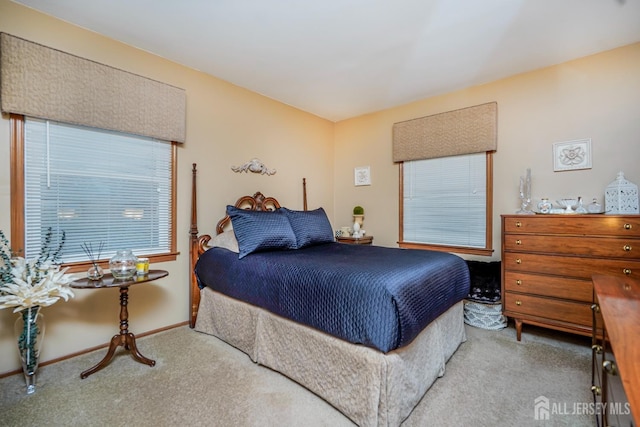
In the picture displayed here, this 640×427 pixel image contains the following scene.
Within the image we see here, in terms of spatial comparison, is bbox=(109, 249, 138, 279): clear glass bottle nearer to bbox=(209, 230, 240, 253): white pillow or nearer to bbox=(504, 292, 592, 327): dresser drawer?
bbox=(209, 230, 240, 253): white pillow

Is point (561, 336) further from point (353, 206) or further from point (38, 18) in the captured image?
point (38, 18)

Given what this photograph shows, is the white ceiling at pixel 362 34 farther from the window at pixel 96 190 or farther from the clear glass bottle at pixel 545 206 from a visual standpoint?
the clear glass bottle at pixel 545 206

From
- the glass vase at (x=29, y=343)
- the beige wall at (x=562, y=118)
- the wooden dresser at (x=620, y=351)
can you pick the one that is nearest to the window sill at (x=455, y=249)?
the beige wall at (x=562, y=118)

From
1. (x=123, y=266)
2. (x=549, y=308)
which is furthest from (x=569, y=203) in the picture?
(x=123, y=266)

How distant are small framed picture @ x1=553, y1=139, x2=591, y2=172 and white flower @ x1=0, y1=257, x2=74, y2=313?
4143mm

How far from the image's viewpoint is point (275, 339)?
200 centimetres

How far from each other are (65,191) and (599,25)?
4.28m

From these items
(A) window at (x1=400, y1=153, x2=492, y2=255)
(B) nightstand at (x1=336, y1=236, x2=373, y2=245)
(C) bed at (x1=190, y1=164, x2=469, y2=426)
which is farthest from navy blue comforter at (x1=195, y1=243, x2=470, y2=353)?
(B) nightstand at (x1=336, y1=236, x2=373, y2=245)

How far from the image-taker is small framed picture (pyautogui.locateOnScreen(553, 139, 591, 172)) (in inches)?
102

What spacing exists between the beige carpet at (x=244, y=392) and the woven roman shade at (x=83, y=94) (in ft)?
6.10

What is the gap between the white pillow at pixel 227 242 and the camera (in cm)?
252

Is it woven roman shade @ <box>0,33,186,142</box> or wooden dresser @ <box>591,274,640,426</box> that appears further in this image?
woven roman shade @ <box>0,33,186,142</box>

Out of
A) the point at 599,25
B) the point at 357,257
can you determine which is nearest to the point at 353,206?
the point at 357,257

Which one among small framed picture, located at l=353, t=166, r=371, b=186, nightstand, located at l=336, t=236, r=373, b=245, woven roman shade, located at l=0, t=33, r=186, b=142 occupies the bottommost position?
nightstand, located at l=336, t=236, r=373, b=245
